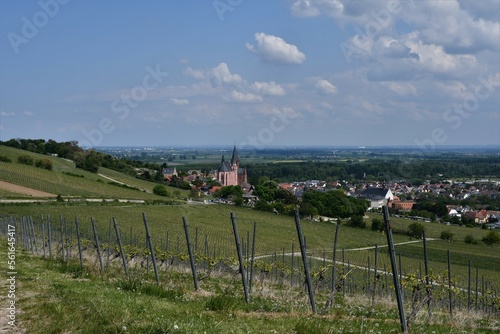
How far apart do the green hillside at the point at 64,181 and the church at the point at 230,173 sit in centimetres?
5831

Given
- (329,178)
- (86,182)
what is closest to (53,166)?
(86,182)

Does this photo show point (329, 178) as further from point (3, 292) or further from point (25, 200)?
point (3, 292)

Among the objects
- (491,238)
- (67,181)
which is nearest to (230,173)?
(67,181)

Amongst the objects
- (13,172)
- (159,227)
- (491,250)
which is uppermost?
(13,172)

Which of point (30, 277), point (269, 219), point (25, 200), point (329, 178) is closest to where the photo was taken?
point (30, 277)

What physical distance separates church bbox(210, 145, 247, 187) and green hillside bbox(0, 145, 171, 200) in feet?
191

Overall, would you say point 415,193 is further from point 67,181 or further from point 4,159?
point 4,159

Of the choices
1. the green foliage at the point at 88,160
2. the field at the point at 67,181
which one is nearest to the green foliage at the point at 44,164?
the field at the point at 67,181

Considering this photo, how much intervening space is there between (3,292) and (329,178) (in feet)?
549

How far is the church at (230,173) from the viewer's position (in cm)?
14375

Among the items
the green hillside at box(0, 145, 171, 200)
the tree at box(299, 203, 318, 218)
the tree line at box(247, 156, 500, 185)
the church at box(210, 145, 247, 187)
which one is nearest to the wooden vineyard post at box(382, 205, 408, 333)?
the green hillside at box(0, 145, 171, 200)

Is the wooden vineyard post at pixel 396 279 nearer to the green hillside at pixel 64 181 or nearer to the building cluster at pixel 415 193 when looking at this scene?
the green hillside at pixel 64 181

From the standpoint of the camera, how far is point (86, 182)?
233ft

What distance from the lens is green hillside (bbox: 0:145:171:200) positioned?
60553 millimetres
